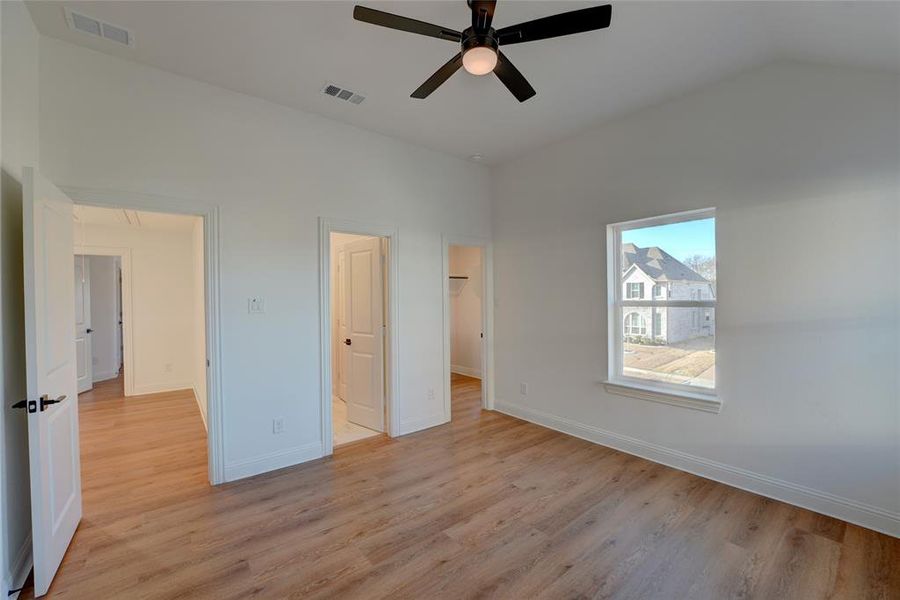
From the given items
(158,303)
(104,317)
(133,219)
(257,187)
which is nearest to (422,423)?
(257,187)

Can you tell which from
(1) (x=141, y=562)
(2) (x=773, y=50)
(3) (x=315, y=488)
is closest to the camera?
(1) (x=141, y=562)

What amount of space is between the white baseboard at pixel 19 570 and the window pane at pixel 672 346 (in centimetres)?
425

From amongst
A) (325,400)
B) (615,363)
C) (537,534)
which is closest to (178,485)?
(325,400)

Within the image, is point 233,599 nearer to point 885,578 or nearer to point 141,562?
point 141,562

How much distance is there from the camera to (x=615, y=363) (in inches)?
143

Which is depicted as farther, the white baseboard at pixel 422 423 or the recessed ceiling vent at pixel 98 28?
the white baseboard at pixel 422 423

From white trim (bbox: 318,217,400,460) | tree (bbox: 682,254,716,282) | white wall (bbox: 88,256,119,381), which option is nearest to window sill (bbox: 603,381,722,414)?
tree (bbox: 682,254,716,282)

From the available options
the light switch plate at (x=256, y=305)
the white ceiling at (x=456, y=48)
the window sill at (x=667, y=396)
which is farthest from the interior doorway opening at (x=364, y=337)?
the window sill at (x=667, y=396)

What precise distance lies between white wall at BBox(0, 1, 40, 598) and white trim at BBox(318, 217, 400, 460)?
1791 millimetres

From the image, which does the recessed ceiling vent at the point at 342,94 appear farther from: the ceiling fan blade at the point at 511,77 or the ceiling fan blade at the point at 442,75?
the ceiling fan blade at the point at 511,77

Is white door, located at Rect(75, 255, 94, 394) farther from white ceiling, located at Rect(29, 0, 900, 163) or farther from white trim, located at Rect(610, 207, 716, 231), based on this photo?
white trim, located at Rect(610, 207, 716, 231)

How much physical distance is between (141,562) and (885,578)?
13.0 feet

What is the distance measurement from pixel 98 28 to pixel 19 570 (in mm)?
3041

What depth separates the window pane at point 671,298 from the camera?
3.05 m
